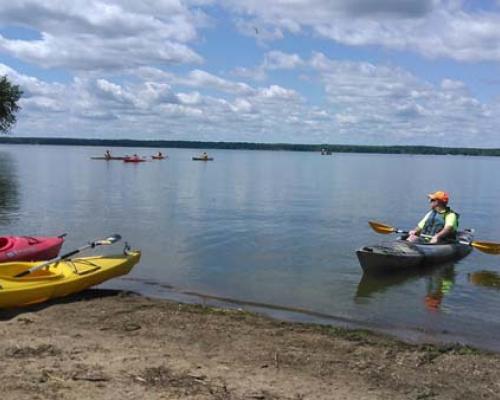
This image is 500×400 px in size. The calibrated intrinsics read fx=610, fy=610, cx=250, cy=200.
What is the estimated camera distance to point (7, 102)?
54.7 meters

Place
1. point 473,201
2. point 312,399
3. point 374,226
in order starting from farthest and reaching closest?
point 473,201 → point 374,226 → point 312,399

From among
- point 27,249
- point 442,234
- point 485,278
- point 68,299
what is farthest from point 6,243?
point 485,278

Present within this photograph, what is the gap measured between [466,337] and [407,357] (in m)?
2.52

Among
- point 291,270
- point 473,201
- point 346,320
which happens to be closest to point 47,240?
point 291,270

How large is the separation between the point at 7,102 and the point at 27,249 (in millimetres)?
47212

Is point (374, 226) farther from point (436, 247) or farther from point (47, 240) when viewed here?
point (47, 240)

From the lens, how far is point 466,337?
901 centimetres

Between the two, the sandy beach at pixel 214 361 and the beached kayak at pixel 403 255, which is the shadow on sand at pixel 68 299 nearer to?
the sandy beach at pixel 214 361

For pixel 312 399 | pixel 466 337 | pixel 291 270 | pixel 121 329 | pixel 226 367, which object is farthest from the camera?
pixel 291 270

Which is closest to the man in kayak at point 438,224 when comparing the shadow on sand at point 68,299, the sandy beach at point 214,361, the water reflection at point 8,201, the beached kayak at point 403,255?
the beached kayak at point 403,255

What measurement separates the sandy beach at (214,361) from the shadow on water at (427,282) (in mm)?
3640

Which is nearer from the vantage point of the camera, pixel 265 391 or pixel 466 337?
pixel 265 391

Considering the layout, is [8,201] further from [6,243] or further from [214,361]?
[214,361]

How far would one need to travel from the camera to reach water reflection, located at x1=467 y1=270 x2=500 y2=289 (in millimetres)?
13226
